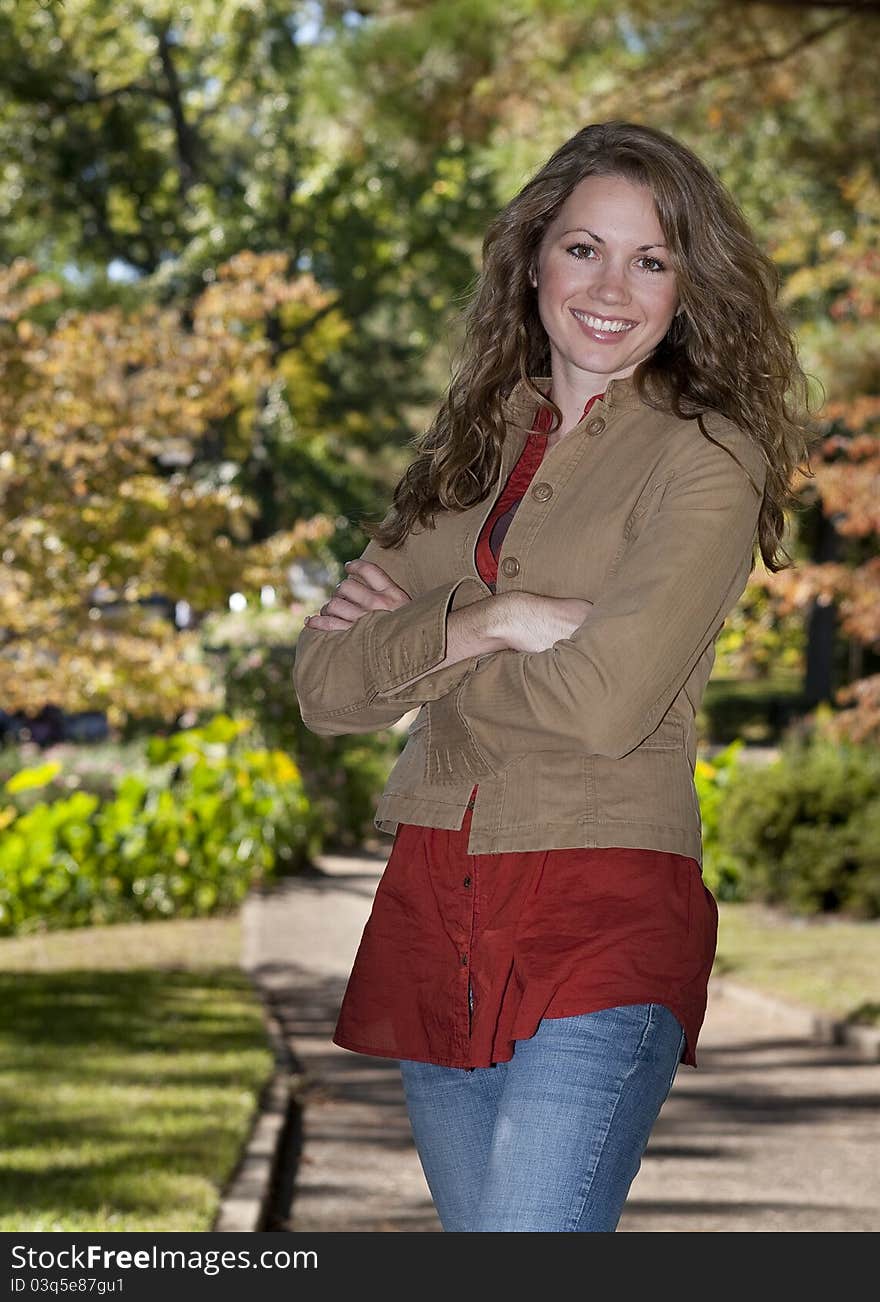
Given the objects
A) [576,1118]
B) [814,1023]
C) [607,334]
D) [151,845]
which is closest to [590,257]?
[607,334]

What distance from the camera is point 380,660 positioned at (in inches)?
115

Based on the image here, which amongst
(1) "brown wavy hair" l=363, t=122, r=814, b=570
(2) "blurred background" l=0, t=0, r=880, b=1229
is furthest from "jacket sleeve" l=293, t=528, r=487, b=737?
(2) "blurred background" l=0, t=0, r=880, b=1229

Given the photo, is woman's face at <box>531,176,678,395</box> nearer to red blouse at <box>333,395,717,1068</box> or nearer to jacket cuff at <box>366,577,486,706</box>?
jacket cuff at <box>366,577,486,706</box>

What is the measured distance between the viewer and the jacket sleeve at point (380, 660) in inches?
112

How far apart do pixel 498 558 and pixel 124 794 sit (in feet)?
40.1

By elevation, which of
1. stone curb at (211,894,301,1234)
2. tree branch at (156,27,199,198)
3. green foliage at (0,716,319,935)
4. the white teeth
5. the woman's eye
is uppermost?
tree branch at (156,27,199,198)

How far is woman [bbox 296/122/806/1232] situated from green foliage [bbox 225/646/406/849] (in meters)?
15.3

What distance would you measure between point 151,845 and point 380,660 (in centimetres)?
1195

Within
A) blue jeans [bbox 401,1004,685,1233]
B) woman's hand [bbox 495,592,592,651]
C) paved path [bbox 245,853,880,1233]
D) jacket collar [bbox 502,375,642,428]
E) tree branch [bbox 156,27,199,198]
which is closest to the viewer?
blue jeans [bbox 401,1004,685,1233]

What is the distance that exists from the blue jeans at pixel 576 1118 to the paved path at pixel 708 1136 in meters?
3.09

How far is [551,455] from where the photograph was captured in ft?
9.45

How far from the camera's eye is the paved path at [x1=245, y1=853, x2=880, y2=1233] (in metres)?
6.57

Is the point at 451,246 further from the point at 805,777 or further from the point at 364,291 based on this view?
the point at 805,777

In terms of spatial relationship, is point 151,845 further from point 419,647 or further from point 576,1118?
point 576,1118
